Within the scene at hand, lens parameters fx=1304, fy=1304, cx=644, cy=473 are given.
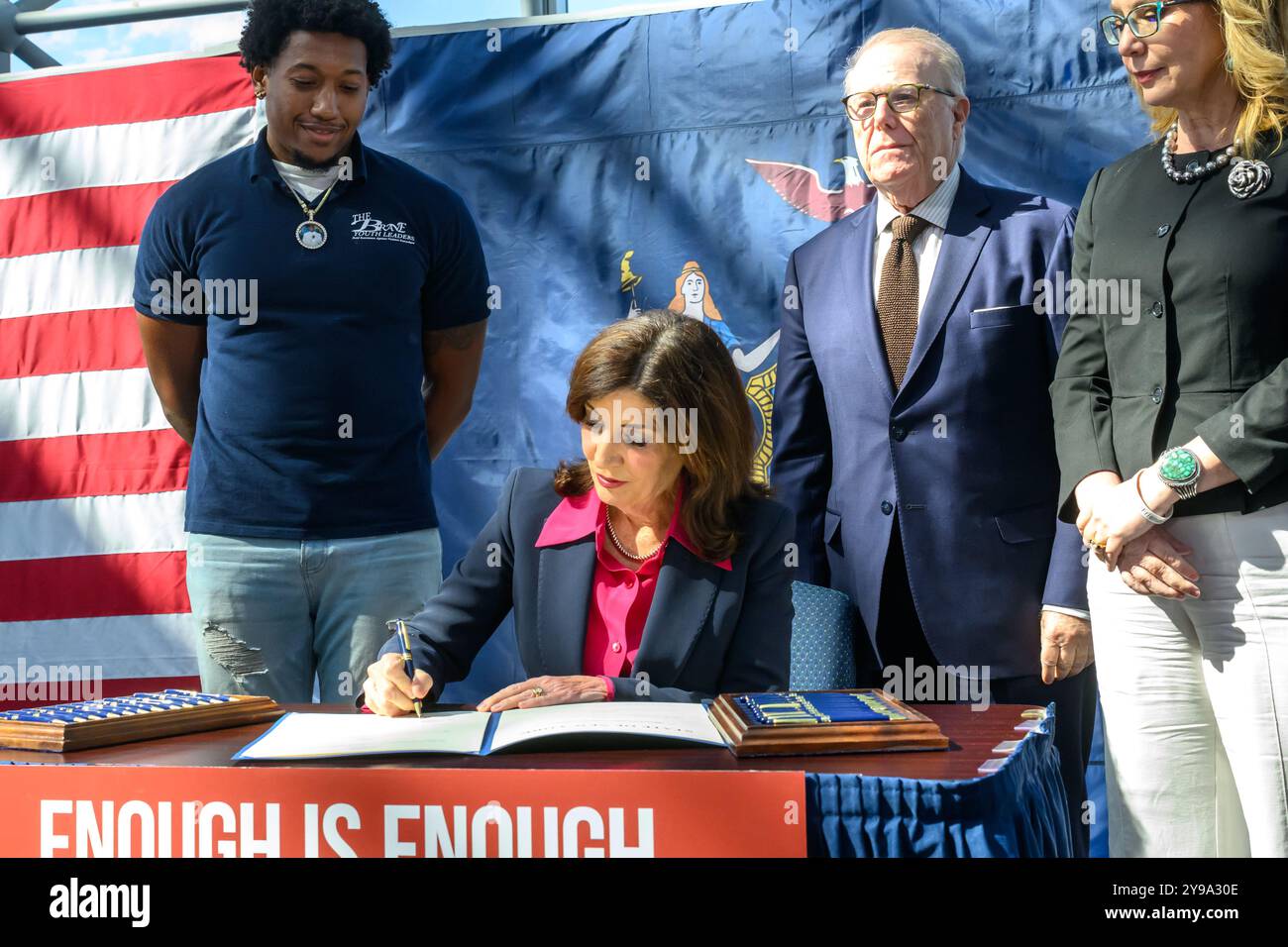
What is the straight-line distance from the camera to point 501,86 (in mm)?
3707

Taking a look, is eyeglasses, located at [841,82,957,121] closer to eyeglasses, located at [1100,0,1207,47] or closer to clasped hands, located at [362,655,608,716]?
eyeglasses, located at [1100,0,1207,47]

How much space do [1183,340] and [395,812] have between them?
4.74 feet

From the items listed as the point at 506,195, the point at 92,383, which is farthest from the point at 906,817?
the point at 92,383

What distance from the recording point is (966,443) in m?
2.59

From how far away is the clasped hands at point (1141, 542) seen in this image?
80.3 inches

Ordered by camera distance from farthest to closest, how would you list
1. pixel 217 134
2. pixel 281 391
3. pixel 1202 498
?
pixel 217 134 < pixel 281 391 < pixel 1202 498

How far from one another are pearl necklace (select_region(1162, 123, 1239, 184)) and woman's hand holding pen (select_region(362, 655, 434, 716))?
1.49m

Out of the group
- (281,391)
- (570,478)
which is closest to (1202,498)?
(570,478)

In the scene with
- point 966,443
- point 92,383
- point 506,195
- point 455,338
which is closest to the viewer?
point 966,443

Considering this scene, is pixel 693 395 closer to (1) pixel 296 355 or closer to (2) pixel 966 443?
(2) pixel 966 443

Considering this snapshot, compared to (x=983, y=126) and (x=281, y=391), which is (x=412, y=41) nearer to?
(x=281, y=391)

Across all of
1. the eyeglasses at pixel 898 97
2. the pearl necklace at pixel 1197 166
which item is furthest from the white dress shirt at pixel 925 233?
the pearl necklace at pixel 1197 166

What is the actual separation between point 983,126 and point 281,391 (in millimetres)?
1880

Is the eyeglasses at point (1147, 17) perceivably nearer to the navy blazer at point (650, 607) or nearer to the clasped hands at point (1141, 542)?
the clasped hands at point (1141, 542)
